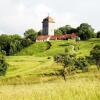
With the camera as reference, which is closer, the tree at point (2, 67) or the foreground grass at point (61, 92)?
the foreground grass at point (61, 92)

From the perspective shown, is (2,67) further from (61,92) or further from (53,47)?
(53,47)

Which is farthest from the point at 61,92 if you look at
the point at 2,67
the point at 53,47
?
the point at 53,47

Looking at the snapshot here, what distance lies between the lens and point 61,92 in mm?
9672

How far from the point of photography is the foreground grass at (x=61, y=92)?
9141 mm

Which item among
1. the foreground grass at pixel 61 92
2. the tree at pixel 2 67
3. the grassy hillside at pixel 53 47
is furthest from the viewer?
the grassy hillside at pixel 53 47

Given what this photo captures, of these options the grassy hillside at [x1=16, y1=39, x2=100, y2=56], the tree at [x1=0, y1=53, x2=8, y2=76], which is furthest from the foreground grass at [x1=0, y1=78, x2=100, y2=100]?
the grassy hillside at [x1=16, y1=39, x2=100, y2=56]

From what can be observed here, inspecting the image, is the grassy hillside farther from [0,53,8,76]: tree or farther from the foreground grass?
the foreground grass

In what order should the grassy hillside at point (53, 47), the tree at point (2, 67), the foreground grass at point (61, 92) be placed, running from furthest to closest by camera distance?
the grassy hillside at point (53, 47) → the tree at point (2, 67) → the foreground grass at point (61, 92)

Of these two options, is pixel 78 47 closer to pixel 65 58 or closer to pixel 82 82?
pixel 65 58

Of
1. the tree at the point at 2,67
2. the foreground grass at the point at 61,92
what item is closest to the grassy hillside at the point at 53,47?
the tree at the point at 2,67

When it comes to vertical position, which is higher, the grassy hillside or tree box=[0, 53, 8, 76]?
the grassy hillside

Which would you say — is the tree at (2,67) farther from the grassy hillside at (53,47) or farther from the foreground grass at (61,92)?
the foreground grass at (61,92)

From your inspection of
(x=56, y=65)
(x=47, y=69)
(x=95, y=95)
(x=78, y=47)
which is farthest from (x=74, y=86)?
(x=78, y=47)

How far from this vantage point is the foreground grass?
30.0 ft
